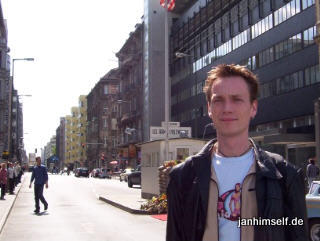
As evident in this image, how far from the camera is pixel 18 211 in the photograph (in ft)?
60.1

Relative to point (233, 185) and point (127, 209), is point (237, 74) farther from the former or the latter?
point (127, 209)

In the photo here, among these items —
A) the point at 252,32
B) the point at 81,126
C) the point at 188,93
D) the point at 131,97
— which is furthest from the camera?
the point at 81,126

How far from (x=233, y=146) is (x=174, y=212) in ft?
1.57

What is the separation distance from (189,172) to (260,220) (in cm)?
46

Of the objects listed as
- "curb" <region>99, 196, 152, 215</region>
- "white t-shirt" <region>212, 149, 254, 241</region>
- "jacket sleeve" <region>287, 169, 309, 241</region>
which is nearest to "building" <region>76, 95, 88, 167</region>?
"curb" <region>99, 196, 152, 215</region>

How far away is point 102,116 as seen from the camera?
364 ft

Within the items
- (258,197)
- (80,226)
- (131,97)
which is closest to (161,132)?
(80,226)

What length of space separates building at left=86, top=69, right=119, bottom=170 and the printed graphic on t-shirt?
9411 centimetres

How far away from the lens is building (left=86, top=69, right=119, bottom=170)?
104 metres

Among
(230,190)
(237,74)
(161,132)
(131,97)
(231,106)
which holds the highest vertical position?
(131,97)

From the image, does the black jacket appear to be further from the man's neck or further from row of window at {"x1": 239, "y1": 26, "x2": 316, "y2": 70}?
row of window at {"x1": 239, "y1": 26, "x2": 316, "y2": 70}

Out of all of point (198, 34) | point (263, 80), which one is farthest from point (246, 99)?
point (198, 34)

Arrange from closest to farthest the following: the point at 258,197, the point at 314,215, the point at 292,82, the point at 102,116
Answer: the point at 258,197, the point at 314,215, the point at 292,82, the point at 102,116

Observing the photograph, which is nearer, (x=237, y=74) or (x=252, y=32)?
(x=237, y=74)
